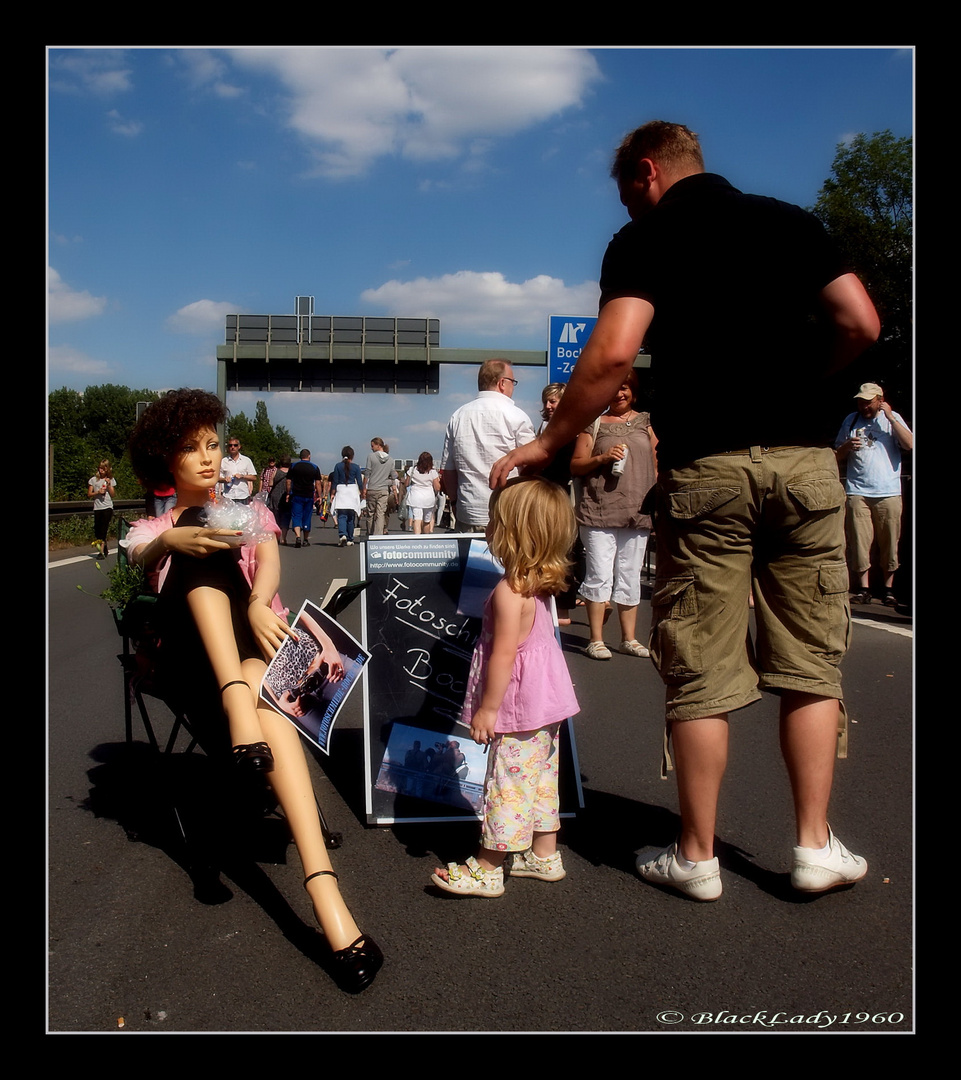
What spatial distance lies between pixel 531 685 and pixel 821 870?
1036 millimetres

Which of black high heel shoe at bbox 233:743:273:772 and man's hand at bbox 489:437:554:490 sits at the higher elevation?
man's hand at bbox 489:437:554:490

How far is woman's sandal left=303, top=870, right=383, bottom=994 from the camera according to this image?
2420 mm

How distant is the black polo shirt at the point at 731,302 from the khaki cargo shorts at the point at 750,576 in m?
0.10

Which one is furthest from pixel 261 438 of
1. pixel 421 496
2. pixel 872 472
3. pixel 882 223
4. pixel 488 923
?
pixel 488 923

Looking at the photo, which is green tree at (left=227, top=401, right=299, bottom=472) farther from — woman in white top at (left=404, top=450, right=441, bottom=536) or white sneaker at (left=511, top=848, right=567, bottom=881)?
white sneaker at (left=511, top=848, right=567, bottom=881)

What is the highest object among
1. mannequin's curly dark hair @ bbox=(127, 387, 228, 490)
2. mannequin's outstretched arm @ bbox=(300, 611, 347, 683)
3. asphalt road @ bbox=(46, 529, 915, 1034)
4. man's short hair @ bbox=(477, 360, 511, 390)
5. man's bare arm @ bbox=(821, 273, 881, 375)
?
man's short hair @ bbox=(477, 360, 511, 390)

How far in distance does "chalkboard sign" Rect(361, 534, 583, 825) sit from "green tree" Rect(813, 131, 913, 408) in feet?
73.8

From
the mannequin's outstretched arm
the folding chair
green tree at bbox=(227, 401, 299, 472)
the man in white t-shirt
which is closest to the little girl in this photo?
the mannequin's outstretched arm

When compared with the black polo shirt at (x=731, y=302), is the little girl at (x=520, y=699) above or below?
below

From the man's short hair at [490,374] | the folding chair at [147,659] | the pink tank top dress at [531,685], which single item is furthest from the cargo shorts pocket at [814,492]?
the man's short hair at [490,374]

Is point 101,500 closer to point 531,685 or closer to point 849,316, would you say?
point 531,685

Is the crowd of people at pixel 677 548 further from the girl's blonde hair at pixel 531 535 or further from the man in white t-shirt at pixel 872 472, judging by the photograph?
the man in white t-shirt at pixel 872 472

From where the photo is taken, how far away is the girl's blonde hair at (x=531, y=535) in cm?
307

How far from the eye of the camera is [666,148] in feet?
9.68
